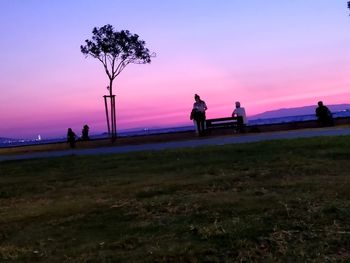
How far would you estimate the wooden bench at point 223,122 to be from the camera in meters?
25.8

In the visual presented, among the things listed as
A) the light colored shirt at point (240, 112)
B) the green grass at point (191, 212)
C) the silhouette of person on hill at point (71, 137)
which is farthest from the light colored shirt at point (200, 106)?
the green grass at point (191, 212)

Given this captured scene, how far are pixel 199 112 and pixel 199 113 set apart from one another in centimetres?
15

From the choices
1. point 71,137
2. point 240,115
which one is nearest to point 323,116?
point 240,115

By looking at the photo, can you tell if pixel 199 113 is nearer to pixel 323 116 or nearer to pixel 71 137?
pixel 323 116

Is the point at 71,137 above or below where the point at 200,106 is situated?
below

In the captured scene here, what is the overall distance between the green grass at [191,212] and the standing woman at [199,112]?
13330 mm

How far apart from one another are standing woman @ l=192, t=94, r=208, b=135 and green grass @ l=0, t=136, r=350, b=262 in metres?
13.3

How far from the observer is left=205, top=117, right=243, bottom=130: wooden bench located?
84.5 feet

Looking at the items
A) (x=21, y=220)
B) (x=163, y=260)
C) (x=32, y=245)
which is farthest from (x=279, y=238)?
(x=21, y=220)

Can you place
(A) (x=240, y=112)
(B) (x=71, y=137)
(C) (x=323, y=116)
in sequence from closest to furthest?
(C) (x=323, y=116)
(A) (x=240, y=112)
(B) (x=71, y=137)

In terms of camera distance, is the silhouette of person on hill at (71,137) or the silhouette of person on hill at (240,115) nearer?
the silhouette of person on hill at (240,115)

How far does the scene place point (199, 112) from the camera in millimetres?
25109

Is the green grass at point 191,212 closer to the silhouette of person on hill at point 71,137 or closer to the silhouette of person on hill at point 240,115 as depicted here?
the silhouette of person on hill at point 240,115

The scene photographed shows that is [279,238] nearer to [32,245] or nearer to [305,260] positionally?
[305,260]
